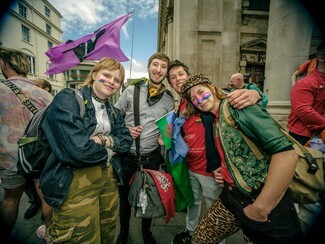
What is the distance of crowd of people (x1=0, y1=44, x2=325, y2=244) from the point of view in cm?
115

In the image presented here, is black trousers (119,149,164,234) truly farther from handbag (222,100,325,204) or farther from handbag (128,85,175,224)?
handbag (222,100,325,204)

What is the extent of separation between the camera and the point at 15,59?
83.0 inches

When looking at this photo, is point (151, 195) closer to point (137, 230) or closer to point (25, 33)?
point (137, 230)

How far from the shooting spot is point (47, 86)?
4438mm

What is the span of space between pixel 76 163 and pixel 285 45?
5.22 metres

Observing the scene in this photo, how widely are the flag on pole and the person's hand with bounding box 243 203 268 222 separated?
1163mm

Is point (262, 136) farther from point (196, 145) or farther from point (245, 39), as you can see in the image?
point (245, 39)

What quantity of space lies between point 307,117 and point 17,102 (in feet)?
13.1

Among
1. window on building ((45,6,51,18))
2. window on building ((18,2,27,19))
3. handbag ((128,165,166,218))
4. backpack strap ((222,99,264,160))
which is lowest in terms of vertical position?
handbag ((128,165,166,218))

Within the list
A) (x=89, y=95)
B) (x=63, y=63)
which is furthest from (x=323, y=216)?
(x=63, y=63)

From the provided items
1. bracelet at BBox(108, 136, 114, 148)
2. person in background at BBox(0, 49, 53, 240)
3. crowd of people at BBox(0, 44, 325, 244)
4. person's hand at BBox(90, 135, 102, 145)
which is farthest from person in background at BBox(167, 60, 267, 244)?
person in background at BBox(0, 49, 53, 240)

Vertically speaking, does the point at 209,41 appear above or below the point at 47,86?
above

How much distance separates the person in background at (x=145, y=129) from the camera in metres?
2.35

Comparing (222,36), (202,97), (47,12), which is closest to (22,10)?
(47,12)
